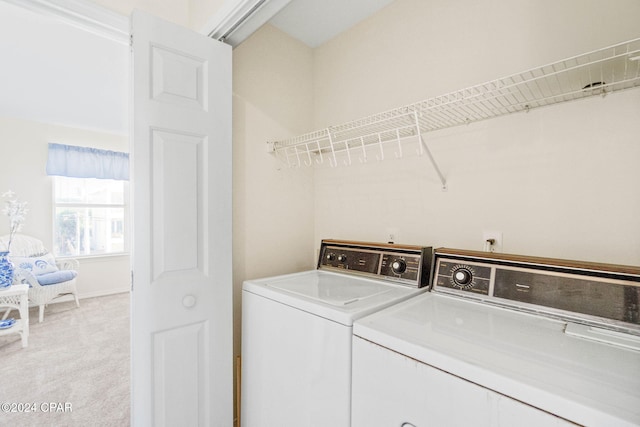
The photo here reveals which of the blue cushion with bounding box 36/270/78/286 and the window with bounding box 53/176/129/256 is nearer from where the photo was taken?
the blue cushion with bounding box 36/270/78/286

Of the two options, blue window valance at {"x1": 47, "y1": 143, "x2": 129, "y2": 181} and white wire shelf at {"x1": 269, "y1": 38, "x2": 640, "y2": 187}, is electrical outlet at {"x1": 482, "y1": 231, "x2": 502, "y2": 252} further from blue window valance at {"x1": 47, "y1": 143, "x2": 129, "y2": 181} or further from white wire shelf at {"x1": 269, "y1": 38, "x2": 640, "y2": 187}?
blue window valance at {"x1": 47, "y1": 143, "x2": 129, "y2": 181}

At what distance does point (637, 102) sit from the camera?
3.39 feet

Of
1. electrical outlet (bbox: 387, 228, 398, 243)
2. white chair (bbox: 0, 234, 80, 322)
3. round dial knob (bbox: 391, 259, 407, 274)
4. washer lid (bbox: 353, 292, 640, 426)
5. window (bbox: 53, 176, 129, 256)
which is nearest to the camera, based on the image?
washer lid (bbox: 353, 292, 640, 426)

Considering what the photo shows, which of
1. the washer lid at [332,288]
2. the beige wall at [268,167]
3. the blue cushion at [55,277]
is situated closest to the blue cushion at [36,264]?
the blue cushion at [55,277]

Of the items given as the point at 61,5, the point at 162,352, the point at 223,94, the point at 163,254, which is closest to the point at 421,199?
the point at 223,94

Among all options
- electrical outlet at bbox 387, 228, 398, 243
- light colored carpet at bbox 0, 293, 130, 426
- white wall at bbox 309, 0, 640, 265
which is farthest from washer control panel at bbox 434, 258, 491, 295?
light colored carpet at bbox 0, 293, 130, 426

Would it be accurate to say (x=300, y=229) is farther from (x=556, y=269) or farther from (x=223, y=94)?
(x=556, y=269)

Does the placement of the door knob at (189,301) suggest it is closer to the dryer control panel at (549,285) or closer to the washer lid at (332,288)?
the washer lid at (332,288)

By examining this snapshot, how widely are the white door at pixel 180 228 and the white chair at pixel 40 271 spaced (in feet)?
12.4

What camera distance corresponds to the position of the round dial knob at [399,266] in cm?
146

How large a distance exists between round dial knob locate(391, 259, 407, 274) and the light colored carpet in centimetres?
199

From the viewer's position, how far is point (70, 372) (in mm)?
2518

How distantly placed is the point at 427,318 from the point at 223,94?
1.37 m

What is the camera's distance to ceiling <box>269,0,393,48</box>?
1.75 m
